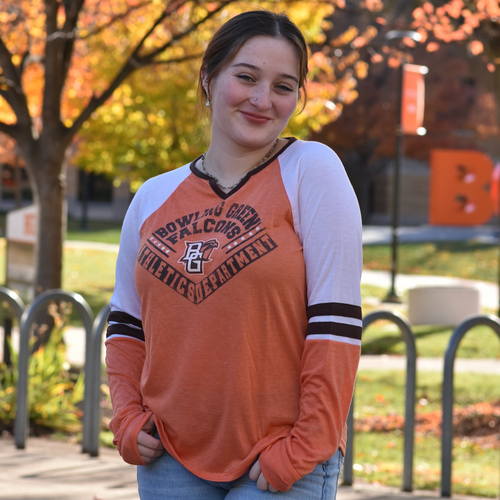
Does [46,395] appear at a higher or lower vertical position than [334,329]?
lower

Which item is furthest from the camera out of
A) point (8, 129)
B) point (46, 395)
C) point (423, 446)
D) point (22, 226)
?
point (22, 226)

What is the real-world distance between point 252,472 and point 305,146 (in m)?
0.83

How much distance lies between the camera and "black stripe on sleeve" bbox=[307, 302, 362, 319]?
176 cm

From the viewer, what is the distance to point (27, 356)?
4.78m

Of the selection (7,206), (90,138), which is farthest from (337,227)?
(7,206)

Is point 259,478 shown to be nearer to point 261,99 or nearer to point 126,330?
point 126,330

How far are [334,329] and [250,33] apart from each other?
794 mm

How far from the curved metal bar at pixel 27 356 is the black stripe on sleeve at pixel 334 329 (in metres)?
3.19

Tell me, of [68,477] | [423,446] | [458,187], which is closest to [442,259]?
[458,187]

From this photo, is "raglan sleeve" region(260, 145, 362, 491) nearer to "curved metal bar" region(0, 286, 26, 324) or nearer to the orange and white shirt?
the orange and white shirt

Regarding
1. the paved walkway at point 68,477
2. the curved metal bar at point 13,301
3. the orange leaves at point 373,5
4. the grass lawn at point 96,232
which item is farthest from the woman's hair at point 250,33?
the grass lawn at point 96,232

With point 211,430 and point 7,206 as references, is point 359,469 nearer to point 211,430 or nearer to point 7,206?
point 211,430

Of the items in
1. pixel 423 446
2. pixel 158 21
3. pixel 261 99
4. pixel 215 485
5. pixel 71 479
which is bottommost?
pixel 423 446

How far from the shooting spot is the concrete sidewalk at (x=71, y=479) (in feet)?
12.8
